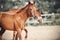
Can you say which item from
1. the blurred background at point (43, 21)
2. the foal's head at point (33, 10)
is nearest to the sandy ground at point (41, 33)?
the blurred background at point (43, 21)

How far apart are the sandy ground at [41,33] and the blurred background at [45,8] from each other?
2.1 inches

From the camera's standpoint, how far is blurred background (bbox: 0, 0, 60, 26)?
206cm

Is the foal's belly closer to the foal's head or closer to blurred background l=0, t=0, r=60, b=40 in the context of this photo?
blurred background l=0, t=0, r=60, b=40

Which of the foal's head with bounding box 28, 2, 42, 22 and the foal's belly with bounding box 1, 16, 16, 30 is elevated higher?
the foal's head with bounding box 28, 2, 42, 22

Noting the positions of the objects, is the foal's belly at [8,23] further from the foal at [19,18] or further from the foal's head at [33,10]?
the foal's head at [33,10]

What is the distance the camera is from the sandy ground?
206 cm

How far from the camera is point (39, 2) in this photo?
2096mm

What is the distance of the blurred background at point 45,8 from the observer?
6.77ft

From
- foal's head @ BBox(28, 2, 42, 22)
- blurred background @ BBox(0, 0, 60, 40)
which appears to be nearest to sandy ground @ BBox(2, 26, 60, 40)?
blurred background @ BBox(0, 0, 60, 40)

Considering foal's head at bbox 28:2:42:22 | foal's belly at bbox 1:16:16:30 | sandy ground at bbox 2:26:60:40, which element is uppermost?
foal's head at bbox 28:2:42:22

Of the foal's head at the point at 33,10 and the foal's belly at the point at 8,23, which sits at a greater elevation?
the foal's head at the point at 33,10

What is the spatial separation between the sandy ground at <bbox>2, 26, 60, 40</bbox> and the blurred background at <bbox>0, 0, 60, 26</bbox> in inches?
2.1

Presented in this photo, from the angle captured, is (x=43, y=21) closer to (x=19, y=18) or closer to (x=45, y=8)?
(x=45, y=8)

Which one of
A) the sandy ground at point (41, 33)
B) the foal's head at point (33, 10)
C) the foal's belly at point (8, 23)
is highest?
the foal's head at point (33, 10)
